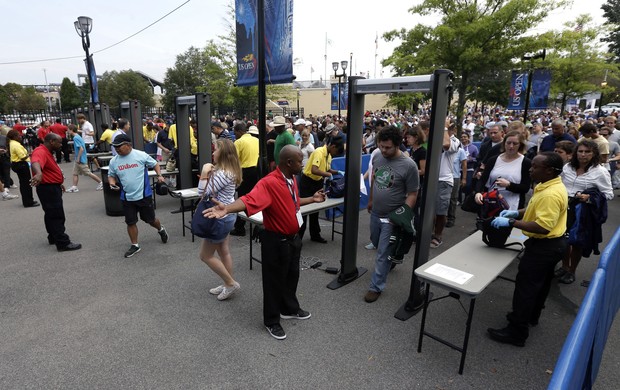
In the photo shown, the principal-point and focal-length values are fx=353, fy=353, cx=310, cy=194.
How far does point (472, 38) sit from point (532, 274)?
14.9 meters

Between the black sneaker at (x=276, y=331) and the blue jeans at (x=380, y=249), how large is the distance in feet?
4.22

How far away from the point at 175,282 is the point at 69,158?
622 inches

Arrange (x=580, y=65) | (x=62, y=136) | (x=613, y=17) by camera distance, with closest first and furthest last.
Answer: (x=62, y=136)
(x=580, y=65)
(x=613, y=17)

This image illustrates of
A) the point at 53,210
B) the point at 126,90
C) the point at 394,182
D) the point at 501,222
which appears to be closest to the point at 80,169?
the point at 53,210

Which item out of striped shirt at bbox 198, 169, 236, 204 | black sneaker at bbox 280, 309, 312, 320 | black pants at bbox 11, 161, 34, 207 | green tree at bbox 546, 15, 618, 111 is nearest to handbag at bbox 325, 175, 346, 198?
striped shirt at bbox 198, 169, 236, 204

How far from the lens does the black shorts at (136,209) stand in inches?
214

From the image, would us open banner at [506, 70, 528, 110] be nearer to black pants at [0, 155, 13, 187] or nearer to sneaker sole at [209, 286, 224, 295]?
sneaker sole at [209, 286, 224, 295]

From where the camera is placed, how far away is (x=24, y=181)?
8.70 meters

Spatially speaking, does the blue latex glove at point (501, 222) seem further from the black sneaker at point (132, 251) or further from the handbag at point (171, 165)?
the handbag at point (171, 165)

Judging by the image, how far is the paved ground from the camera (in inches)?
118

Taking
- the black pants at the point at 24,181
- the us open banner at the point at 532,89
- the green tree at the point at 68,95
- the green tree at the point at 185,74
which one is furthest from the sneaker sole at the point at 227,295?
the green tree at the point at 68,95

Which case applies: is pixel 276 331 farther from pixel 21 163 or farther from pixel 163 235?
pixel 21 163

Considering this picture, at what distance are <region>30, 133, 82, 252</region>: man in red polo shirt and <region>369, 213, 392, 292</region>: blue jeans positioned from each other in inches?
192

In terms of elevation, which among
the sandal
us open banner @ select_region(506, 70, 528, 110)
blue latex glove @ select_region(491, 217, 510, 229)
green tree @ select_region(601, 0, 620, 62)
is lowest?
the sandal
